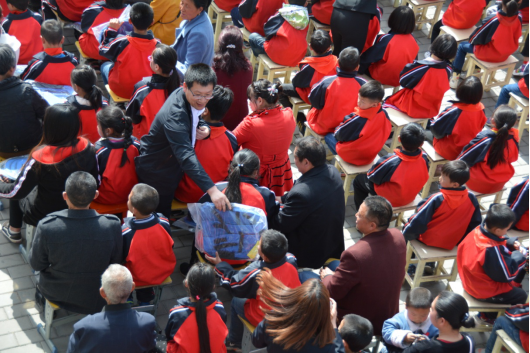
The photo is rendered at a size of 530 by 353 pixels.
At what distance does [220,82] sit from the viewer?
5336 millimetres

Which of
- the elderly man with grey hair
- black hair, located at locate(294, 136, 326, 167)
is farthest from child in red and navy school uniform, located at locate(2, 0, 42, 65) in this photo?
the elderly man with grey hair

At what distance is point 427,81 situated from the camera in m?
5.80

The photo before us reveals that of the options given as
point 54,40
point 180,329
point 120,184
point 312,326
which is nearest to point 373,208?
point 312,326

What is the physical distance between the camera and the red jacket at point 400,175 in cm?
496

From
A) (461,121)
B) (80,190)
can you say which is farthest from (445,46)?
(80,190)

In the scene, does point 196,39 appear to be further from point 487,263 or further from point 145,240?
point 487,263

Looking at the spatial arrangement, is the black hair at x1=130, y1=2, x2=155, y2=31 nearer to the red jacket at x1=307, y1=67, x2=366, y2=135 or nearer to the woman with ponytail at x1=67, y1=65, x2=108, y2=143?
the woman with ponytail at x1=67, y1=65, x2=108, y2=143

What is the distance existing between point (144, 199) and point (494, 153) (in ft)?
9.35

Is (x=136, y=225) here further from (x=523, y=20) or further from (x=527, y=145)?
(x=523, y=20)

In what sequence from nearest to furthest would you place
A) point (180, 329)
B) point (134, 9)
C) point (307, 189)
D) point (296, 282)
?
point (180, 329)
point (296, 282)
point (307, 189)
point (134, 9)

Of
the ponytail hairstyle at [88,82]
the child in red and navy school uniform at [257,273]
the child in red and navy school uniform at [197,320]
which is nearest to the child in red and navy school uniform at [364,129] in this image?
the child in red and navy school uniform at [257,273]

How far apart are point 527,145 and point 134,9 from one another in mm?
4132

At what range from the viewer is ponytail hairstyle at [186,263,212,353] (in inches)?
137

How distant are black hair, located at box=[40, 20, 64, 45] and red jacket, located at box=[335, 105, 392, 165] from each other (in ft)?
7.76
